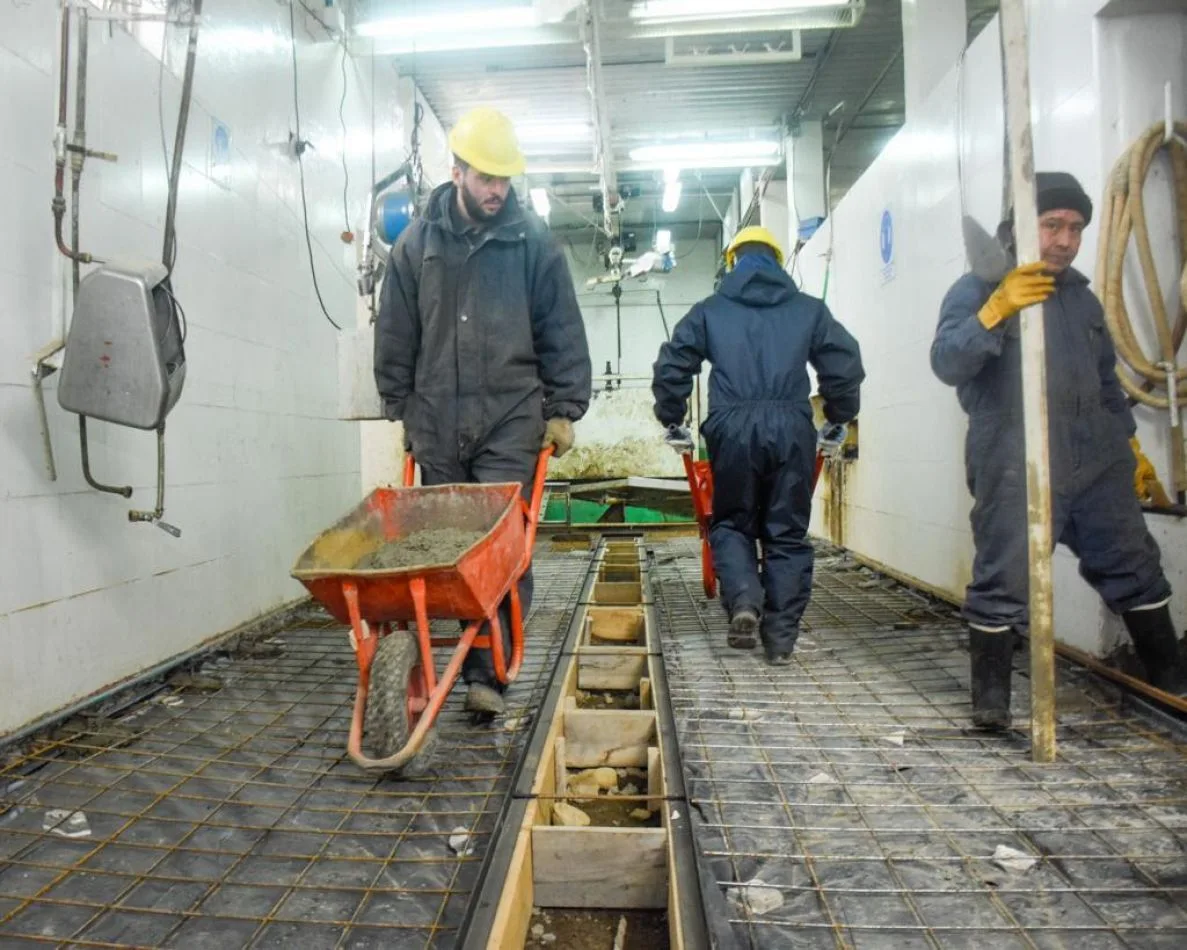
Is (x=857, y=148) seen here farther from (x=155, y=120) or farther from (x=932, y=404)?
(x=155, y=120)

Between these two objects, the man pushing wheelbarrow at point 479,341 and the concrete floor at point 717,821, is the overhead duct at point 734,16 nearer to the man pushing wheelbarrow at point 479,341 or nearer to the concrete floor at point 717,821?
the man pushing wheelbarrow at point 479,341

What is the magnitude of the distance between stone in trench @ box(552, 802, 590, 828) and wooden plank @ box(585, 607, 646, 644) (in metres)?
1.53

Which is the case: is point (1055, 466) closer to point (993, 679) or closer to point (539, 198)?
point (993, 679)

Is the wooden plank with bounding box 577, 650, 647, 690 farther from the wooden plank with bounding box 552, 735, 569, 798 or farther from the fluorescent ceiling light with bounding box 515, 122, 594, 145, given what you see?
the fluorescent ceiling light with bounding box 515, 122, 594, 145

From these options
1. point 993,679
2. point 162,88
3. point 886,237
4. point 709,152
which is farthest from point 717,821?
point 709,152

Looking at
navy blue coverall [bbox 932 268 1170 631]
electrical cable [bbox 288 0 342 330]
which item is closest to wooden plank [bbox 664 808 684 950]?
navy blue coverall [bbox 932 268 1170 631]

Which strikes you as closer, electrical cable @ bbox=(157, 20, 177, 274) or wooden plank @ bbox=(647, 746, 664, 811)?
wooden plank @ bbox=(647, 746, 664, 811)

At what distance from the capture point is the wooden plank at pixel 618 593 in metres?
3.74

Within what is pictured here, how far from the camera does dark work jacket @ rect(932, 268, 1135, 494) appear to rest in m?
1.85

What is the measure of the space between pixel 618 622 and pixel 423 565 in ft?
5.92

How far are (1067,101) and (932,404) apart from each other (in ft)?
4.46

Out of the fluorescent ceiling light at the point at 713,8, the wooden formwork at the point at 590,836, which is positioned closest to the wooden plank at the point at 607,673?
the wooden formwork at the point at 590,836

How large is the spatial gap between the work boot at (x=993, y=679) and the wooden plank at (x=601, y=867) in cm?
96

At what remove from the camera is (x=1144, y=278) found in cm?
223
